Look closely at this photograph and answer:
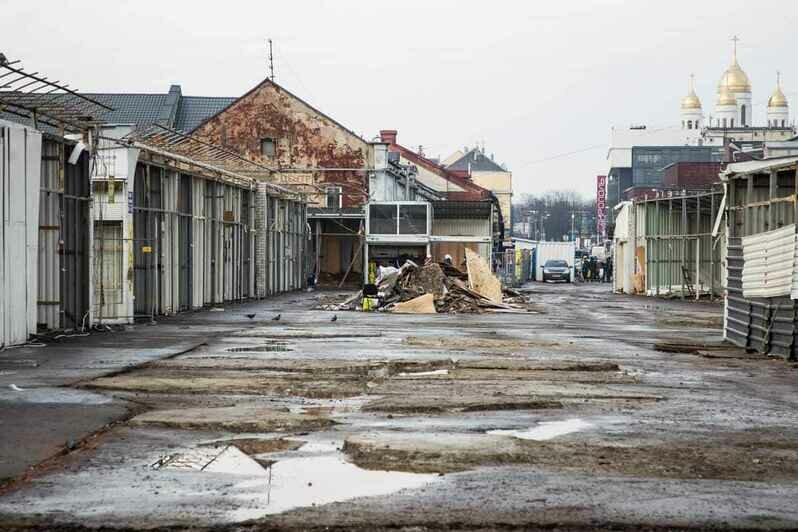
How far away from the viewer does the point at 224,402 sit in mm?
12078

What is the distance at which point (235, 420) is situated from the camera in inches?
412

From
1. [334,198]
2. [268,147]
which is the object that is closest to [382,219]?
[334,198]

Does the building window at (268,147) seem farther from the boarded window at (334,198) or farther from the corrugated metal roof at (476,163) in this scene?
the corrugated metal roof at (476,163)

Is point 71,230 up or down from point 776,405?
up

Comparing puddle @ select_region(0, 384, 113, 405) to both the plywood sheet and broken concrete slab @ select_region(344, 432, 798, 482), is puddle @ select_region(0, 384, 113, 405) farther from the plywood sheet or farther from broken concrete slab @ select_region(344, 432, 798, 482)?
the plywood sheet

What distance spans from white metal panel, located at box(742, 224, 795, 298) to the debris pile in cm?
1665

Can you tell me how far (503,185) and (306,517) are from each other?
141626 mm

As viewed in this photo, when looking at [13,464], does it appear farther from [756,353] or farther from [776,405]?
[756,353]

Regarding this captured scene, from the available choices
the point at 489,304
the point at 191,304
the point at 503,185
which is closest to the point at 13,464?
the point at 191,304

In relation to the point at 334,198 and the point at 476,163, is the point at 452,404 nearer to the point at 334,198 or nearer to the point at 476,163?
the point at 334,198

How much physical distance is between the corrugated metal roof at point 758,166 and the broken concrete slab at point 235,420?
36.7 feet

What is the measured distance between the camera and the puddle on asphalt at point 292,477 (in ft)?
23.4

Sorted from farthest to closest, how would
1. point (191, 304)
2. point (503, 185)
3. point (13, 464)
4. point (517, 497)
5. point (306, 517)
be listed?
point (503, 185) < point (191, 304) < point (13, 464) < point (517, 497) < point (306, 517)

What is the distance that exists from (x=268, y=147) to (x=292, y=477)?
186ft
